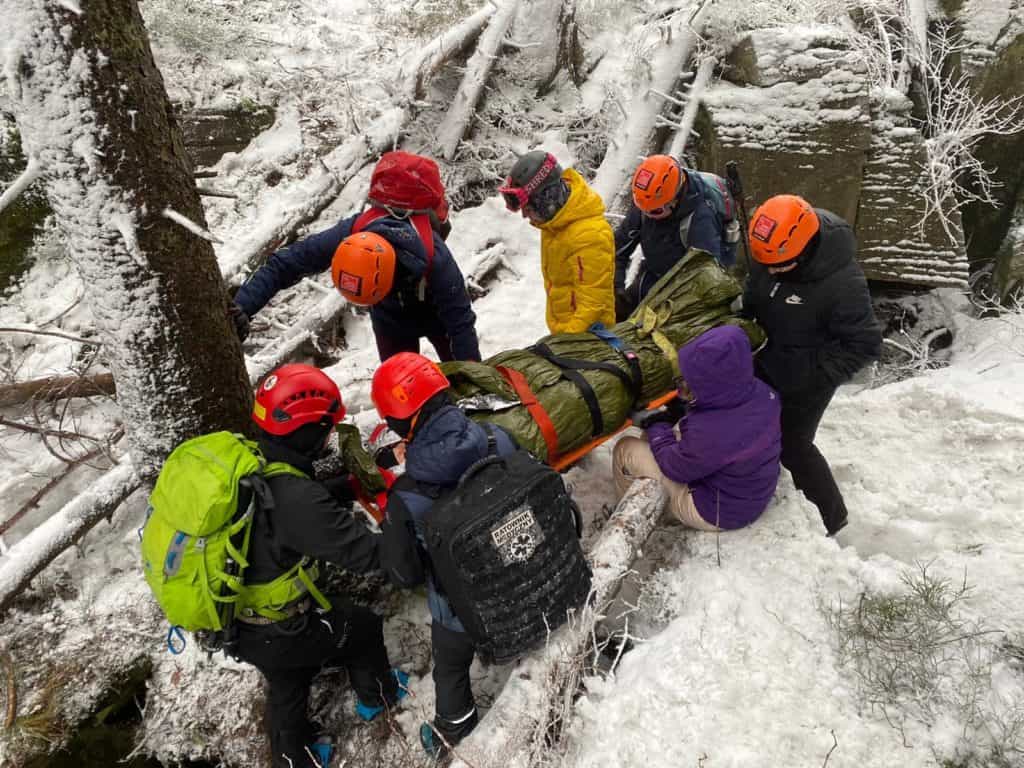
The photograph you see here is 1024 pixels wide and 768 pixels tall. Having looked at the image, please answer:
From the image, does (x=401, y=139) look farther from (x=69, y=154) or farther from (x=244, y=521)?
(x=244, y=521)

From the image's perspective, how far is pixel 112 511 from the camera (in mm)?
3361

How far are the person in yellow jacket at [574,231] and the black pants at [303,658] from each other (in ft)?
6.87

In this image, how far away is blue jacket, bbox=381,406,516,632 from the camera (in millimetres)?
2354

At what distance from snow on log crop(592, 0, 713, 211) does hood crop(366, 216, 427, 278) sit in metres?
4.07

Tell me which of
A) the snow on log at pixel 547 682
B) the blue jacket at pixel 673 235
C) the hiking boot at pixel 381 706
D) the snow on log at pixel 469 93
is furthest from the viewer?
the snow on log at pixel 469 93

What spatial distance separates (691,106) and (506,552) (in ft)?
21.6

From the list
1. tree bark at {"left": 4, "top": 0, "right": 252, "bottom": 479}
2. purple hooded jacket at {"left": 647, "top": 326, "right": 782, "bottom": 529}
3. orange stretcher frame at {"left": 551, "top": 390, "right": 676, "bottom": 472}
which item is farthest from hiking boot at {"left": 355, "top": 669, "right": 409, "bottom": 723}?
purple hooded jacket at {"left": 647, "top": 326, "right": 782, "bottom": 529}

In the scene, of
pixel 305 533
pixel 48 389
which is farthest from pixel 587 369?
pixel 48 389

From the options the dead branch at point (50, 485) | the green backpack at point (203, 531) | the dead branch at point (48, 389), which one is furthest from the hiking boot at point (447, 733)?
the dead branch at point (48, 389)

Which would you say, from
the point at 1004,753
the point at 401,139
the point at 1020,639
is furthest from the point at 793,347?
the point at 401,139

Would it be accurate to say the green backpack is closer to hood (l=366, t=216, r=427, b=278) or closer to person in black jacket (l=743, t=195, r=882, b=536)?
hood (l=366, t=216, r=427, b=278)

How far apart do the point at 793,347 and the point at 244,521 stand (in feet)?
9.83

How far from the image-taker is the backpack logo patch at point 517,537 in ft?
7.45

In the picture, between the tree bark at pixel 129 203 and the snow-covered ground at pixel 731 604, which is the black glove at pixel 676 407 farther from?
the tree bark at pixel 129 203
